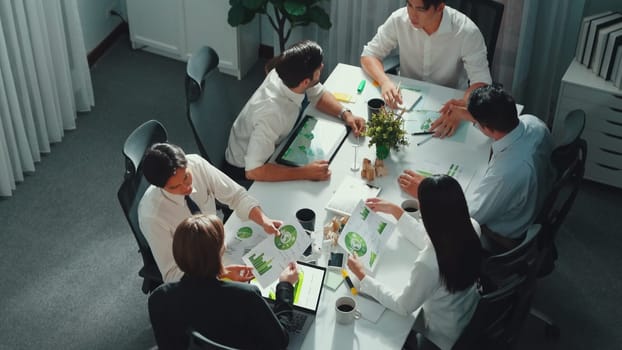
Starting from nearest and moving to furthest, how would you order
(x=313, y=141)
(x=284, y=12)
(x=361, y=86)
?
(x=313, y=141), (x=361, y=86), (x=284, y=12)

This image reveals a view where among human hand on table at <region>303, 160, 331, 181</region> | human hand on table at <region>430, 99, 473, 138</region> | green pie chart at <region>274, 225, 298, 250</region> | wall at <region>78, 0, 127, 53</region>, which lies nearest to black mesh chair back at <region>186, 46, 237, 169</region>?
human hand on table at <region>303, 160, 331, 181</region>

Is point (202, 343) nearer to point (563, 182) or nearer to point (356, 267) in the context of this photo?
point (356, 267)

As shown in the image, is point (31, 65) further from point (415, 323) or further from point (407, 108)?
point (415, 323)

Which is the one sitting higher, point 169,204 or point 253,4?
point 253,4

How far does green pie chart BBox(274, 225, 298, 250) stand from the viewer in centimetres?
285

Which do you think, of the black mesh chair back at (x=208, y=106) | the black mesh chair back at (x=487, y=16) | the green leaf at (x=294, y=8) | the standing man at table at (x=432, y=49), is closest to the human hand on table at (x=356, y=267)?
the black mesh chair back at (x=208, y=106)

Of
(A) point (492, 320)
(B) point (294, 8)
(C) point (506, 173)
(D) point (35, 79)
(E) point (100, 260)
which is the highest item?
(B) point (294, 8)

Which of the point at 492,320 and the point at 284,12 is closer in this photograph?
the point at 492,320

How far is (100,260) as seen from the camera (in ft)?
13.1

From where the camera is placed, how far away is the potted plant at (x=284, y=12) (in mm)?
4754

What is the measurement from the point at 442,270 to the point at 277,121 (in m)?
1.12

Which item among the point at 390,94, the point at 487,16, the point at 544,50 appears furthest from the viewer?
the point at 544,50

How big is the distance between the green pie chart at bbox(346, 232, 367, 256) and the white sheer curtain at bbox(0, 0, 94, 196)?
2291mm

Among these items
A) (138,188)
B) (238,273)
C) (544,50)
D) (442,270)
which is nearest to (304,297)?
(238,273)
